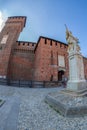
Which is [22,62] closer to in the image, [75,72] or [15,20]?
[15,20]

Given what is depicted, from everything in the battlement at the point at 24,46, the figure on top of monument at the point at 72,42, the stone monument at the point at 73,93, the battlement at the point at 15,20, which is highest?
the battlement at the point at 15,20

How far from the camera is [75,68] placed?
8094mm

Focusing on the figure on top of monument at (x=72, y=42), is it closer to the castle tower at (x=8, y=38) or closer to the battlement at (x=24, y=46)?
the castle tower at (x=8, y=38)

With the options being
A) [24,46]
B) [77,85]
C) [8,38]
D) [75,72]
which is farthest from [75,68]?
[8,38]

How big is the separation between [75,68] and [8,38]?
66.7 feet

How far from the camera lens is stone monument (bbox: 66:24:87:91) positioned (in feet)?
24.9

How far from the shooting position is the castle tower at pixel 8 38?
2280 centimetres

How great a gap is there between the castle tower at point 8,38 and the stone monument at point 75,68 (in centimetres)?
1589

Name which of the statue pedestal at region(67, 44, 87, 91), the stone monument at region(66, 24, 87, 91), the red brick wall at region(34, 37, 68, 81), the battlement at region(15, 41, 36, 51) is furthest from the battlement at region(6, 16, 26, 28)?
the statue pedestal at region(67, 44, 87, 91)

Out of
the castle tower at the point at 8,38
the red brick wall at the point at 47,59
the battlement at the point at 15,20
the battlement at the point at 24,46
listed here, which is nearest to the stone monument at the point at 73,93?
the red brick wall at the point at 47,59

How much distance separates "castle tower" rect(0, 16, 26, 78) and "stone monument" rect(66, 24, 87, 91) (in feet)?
52.1

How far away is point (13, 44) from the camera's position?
25219 mm

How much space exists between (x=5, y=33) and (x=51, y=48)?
37.9ft

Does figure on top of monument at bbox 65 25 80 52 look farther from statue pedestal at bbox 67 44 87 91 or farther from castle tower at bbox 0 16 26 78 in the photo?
castle tower at bbox 0 16 26 78
